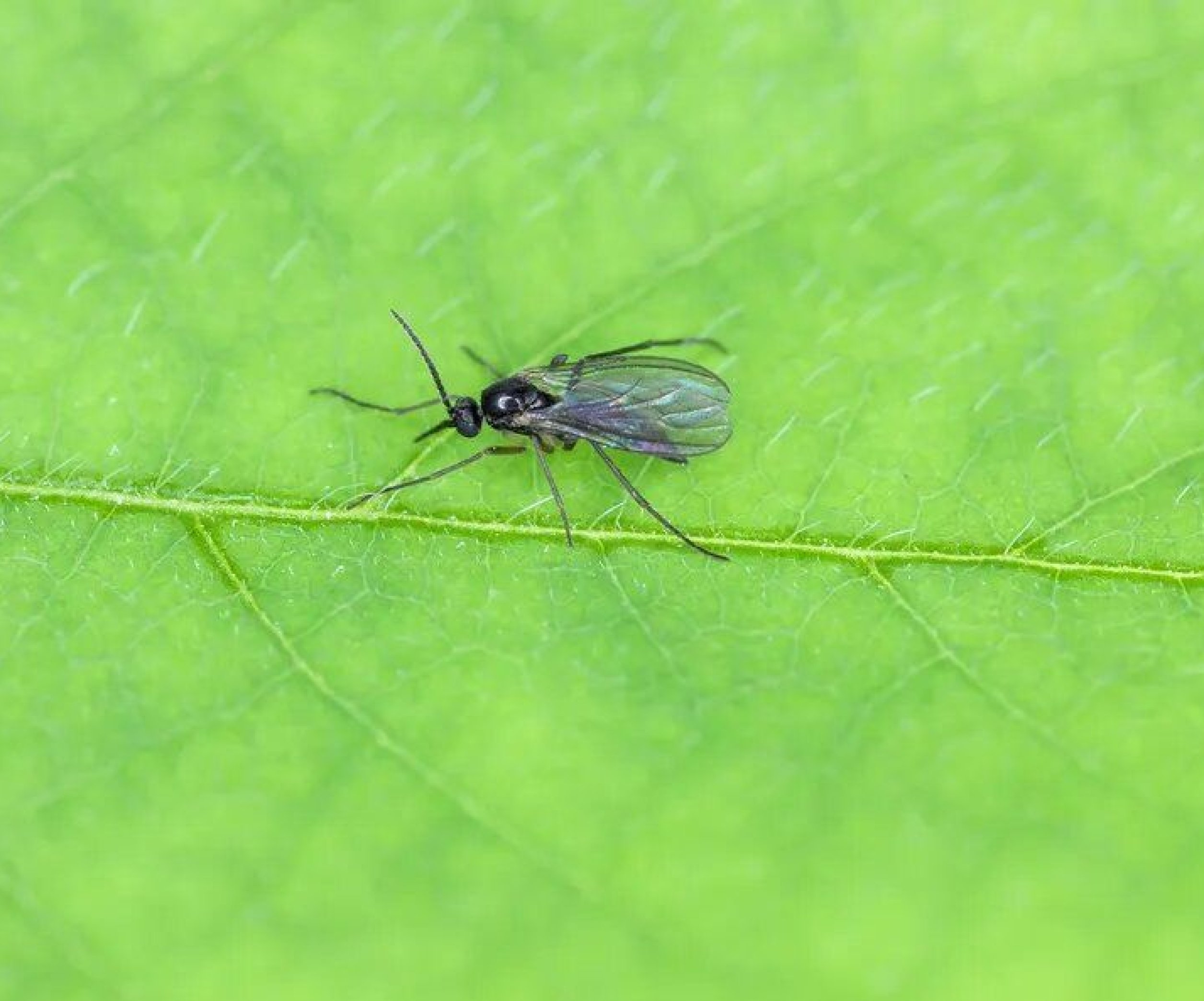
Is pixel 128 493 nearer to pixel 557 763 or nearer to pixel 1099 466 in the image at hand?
pixel 557 763

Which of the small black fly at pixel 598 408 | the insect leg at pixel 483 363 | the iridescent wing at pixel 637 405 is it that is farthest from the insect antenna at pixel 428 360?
the iridescent wing at pixel 637 405

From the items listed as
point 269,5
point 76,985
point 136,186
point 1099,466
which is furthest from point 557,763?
point 269,5

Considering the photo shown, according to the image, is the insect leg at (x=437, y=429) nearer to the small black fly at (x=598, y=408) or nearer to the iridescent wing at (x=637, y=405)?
Answer: the small black fly at (x=598, y=408)

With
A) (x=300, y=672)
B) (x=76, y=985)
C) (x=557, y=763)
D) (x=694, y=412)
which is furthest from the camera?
(x=694, y=412)

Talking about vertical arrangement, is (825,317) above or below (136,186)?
below

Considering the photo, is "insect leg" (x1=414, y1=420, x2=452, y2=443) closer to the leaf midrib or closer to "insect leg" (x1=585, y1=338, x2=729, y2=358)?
the leaf midrib

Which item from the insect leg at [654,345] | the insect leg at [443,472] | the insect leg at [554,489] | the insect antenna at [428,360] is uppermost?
the insect antenna at [428,360]

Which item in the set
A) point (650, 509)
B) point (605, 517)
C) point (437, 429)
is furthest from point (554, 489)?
point (437, 429)
